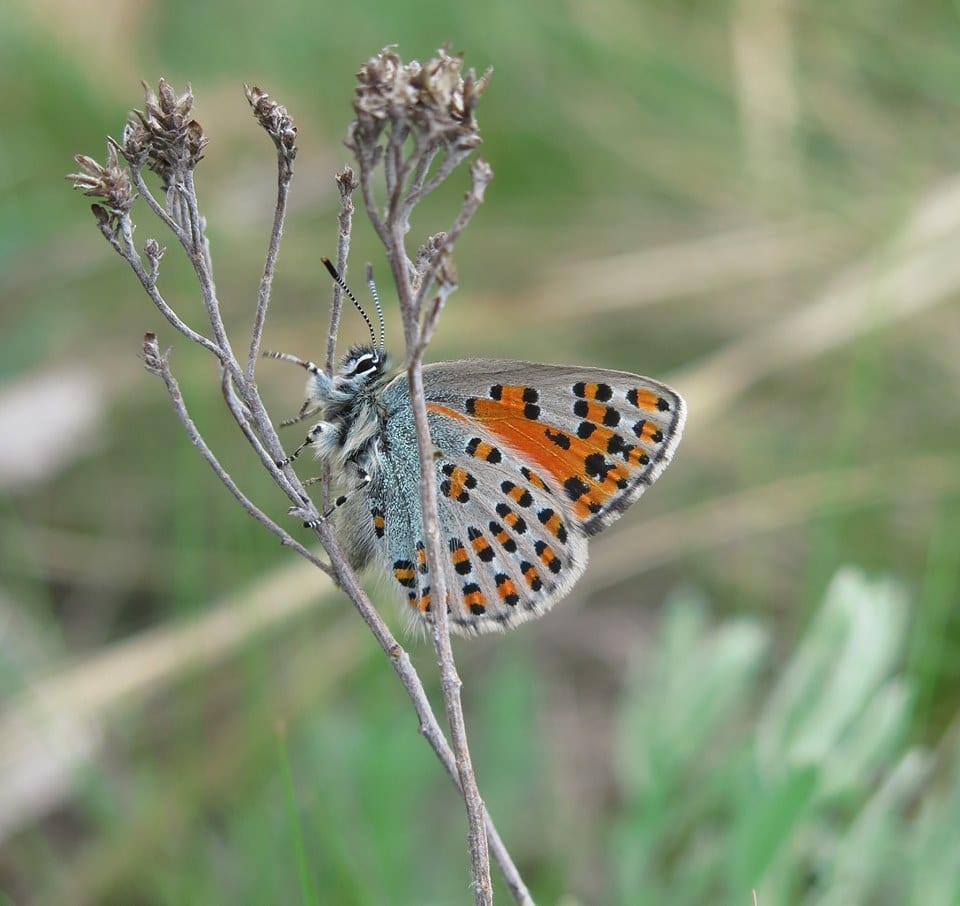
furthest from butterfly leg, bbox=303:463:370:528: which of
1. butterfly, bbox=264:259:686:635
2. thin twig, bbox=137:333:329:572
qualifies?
thin twig, bbox=137:333:329:572

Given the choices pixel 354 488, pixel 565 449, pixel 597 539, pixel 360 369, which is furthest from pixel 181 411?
pixel 597 539

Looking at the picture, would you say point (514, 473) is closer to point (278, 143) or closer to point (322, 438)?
point (322, 438)

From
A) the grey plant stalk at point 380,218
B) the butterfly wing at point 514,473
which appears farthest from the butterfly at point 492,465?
the grey plant stalk at point 380,218

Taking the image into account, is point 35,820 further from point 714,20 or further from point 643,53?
point 714,20

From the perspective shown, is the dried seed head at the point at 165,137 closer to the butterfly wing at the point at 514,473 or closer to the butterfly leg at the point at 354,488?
the butterfly leg at the point at 354,488

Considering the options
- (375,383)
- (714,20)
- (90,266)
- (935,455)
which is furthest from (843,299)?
(90,266)

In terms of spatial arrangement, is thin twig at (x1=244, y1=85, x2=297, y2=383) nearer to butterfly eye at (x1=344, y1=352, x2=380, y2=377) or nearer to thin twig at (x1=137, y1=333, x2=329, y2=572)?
thin twig at (x1=137, y1=333, x2=329, y2=572)
